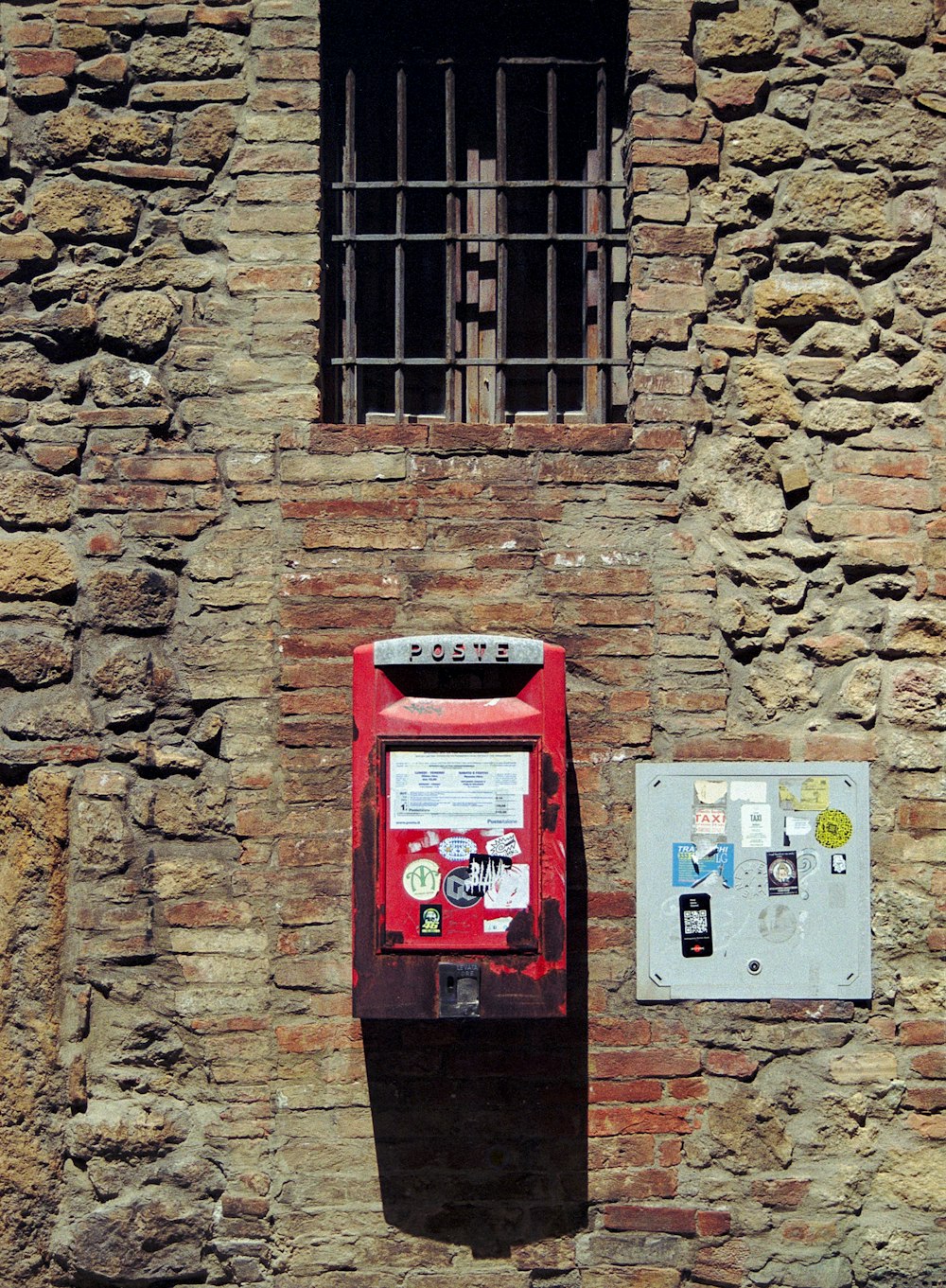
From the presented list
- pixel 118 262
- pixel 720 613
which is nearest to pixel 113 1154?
pixel 720 613

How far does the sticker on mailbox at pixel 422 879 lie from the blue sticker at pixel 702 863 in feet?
2.66

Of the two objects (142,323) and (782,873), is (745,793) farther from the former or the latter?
(142,323)

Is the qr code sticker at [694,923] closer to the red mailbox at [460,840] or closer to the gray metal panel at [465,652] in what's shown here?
the red mailbox at [460,840]

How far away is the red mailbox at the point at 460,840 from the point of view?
2865mm

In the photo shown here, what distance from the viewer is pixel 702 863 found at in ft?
10.8

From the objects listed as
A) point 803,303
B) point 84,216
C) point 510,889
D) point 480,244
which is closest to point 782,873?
point 510,889

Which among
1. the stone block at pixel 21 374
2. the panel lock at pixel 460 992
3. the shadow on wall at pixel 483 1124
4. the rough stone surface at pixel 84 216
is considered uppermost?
the rough stone surface at pixel 84 216

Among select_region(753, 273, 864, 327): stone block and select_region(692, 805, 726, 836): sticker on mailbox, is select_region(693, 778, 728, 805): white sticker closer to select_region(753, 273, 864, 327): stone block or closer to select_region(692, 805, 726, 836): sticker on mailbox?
select_region(692, 805, 726, 836): sticker on mailbox

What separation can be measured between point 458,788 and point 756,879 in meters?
1.02

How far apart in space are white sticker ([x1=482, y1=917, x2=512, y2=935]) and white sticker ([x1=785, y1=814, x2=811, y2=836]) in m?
0.96

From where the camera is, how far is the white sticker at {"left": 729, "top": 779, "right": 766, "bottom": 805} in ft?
10.8

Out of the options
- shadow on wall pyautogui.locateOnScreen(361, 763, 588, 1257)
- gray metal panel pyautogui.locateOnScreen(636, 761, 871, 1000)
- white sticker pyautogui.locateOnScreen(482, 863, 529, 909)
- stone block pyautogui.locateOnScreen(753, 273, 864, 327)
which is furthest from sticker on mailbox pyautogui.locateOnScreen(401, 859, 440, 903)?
stone block pyautogui.locateOnScreen(753, 273, 864, 327)

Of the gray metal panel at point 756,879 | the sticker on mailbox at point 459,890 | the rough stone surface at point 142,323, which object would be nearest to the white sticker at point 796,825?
the gray metal panel at point 756,879

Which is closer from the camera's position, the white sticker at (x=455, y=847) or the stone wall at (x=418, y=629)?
the white sticker at (x=455, y=847)
